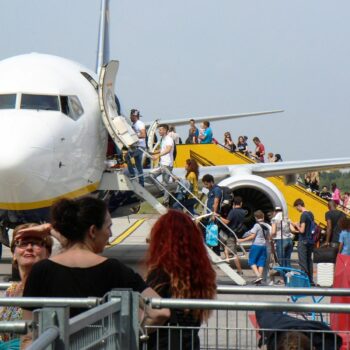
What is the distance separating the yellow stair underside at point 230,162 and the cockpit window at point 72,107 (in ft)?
44.9

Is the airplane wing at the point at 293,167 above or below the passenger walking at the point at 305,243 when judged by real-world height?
above

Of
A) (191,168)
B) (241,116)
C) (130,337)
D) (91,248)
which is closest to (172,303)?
(130,337)

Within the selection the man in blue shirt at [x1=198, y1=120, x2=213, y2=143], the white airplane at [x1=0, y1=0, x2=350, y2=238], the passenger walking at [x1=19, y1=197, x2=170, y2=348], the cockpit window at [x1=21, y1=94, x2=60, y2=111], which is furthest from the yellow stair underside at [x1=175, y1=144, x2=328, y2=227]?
the passenger walking at [x1=19, y1=197, x2=170, y2=348]

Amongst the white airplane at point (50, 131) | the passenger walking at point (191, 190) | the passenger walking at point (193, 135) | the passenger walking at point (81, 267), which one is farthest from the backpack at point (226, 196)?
the passenger walking at point (81, 267)

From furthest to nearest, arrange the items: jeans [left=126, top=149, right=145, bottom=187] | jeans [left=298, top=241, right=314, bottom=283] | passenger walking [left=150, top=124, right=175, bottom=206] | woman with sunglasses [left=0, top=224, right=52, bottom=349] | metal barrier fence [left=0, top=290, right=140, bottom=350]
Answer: passenger walking [left=150, top=124, right=175, bottom=206] → jeans [left=298, top=241, right=314, bottom=283] → jeans [left=126, top=149, right=145, bottom=187] → woman with sunglasses [left=0, top=224, right=52, bottom=349] → metal barrier fence [left=0, top=290, right=140, bottom=350]

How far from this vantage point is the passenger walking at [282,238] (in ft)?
58.5

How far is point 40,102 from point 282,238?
5.09 meters

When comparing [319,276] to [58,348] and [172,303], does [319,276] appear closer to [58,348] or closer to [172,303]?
[172,303]

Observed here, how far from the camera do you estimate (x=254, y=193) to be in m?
20.4

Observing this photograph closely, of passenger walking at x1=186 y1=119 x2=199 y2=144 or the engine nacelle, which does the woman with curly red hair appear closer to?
the engine nacelle

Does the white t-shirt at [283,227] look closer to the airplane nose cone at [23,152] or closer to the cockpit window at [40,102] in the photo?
the cockpit window at [40,102]

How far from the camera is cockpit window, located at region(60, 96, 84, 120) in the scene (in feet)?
50.8

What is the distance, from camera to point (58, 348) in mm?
3594

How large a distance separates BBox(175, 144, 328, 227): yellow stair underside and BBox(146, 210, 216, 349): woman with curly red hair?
22983mm
